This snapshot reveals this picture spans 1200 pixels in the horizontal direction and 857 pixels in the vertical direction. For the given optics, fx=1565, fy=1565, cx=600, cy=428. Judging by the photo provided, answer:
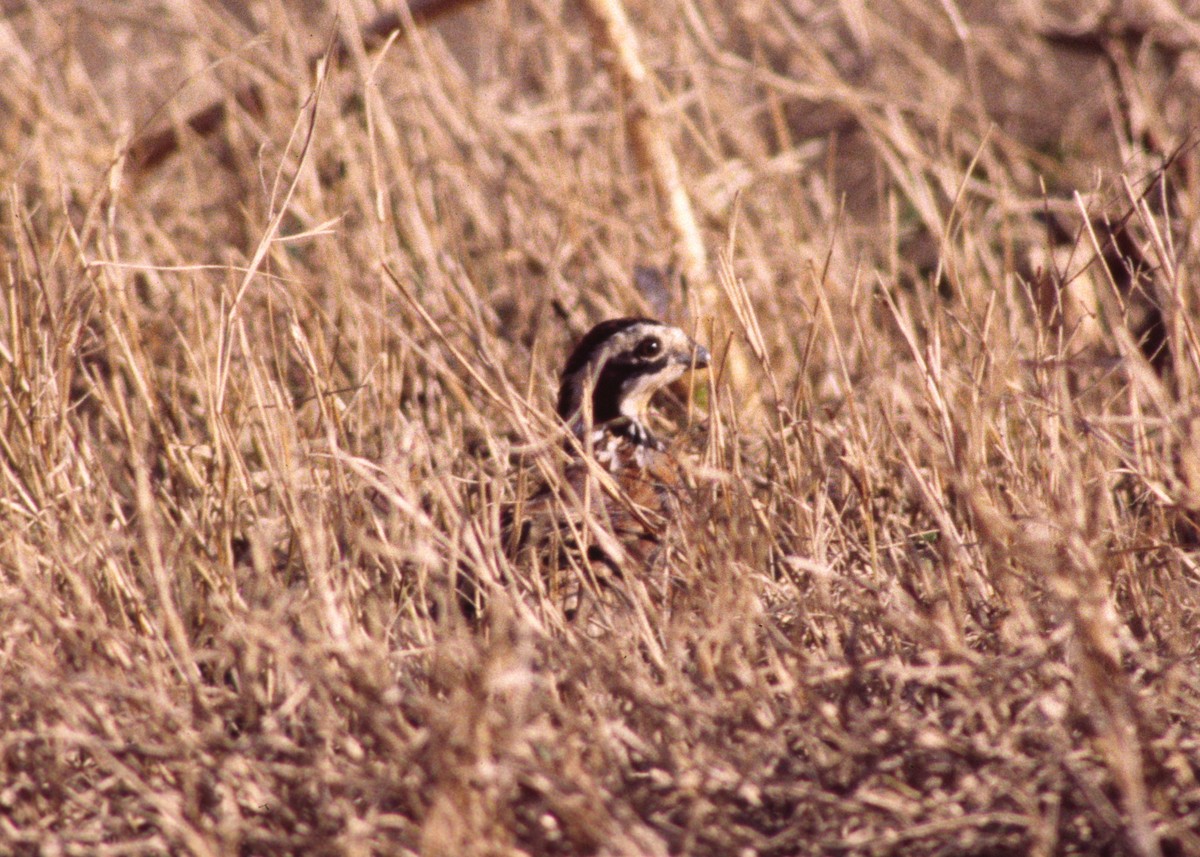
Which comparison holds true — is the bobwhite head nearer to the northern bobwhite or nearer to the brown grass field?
the northern bobwhite

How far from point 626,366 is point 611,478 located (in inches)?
43.1

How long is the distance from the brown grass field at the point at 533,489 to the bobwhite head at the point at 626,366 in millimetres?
140

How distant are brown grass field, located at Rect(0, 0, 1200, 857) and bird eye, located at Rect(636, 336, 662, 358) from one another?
18 cm

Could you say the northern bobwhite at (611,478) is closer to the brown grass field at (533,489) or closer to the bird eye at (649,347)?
the bird eye at (649,347)

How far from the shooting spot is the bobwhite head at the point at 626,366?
4590 mm

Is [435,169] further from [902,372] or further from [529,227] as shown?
[902,372]

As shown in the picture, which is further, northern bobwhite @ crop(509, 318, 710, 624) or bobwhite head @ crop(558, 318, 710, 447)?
bobwhite head @ crop(558, 318, 710, 447)

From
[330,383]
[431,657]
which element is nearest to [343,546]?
[330,383]

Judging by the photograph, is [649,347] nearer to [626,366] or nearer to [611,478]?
[626,366]

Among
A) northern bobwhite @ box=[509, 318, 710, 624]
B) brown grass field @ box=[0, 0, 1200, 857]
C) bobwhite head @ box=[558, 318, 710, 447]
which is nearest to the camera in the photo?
brown grass field @ box=[0, 0, 1200, 857]

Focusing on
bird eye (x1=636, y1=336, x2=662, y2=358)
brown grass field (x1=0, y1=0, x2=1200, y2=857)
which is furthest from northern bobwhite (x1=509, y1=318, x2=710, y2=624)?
brown grass field (x1=0, y1=0, x2=1200, y2=857)

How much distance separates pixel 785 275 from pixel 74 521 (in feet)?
9.60

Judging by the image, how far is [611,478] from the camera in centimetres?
360

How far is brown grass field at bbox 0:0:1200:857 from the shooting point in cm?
268
